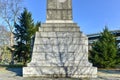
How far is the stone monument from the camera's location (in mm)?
12352

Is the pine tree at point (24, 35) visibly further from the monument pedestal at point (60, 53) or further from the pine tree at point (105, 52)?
the monument pedestal at point (60, 53)

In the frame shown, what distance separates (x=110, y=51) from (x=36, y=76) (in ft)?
34.3

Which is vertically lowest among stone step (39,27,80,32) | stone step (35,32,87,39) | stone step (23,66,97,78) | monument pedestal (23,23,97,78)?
stone step (23,66,97,78)

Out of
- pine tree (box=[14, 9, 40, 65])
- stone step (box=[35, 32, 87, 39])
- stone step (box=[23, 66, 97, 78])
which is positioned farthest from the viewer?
pine tree (box=[14, 9, 40, 65])

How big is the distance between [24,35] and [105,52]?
9191 millimetres

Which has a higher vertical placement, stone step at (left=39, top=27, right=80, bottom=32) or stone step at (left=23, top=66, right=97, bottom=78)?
stone step at (left=39, top=27, right=80, bottom=32)

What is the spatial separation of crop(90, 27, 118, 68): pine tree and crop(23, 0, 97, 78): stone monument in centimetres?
796

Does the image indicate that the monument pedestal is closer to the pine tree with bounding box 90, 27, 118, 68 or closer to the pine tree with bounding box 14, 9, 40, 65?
the pine tree with bounding box 90, 27, 118, 68

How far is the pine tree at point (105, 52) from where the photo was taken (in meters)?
20.5

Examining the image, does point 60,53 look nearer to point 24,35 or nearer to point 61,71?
point 61,71

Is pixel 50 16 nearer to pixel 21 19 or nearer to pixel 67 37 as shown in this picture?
pixel 67 37

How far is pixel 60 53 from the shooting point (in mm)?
12914

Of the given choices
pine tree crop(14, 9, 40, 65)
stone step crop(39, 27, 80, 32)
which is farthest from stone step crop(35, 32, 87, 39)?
pine tree crop(14, 9, 40, 65)

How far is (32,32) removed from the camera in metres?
25.1
